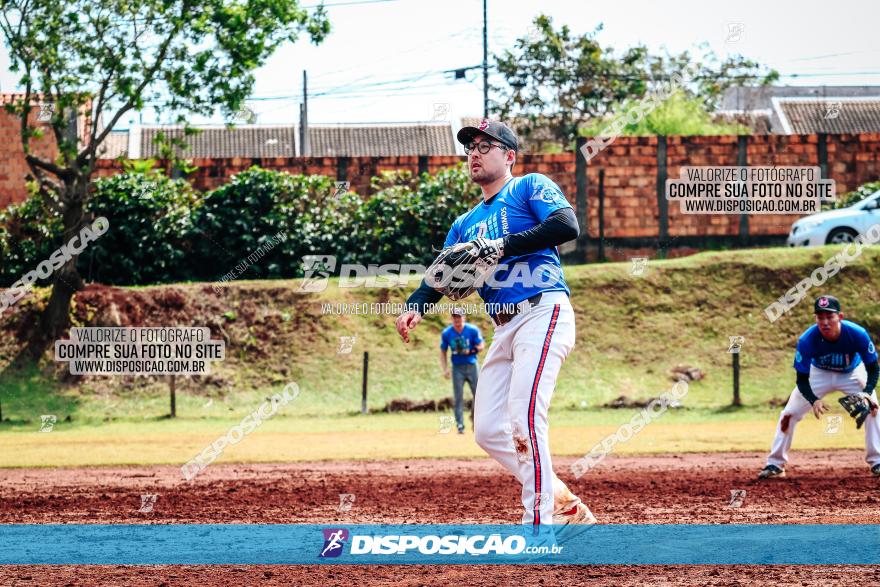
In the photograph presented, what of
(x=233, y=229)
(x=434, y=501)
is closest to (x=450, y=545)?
(x=434, y=501)

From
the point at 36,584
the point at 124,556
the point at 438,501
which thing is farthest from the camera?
the point at 438,501

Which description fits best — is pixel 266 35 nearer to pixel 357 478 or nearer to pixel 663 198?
pixel 663 198

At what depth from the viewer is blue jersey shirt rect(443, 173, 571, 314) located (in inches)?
258

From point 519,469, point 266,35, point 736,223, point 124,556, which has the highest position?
point 266,35

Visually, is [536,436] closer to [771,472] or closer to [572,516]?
[572,516]

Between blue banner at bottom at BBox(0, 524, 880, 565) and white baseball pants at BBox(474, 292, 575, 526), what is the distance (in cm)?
30

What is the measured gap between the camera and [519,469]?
647 cm

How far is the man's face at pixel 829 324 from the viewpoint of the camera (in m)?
11.1

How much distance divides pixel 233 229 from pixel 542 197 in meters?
22.2

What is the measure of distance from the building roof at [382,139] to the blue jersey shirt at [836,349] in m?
45.7

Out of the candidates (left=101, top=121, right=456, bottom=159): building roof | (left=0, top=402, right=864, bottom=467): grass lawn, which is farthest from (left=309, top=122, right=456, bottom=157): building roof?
(left=0, top=402, right=864, bottom=467): grass lawn

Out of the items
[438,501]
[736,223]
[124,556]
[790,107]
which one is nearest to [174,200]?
[736,223]

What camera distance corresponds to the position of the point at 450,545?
7.02m

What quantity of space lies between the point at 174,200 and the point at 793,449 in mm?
18399
